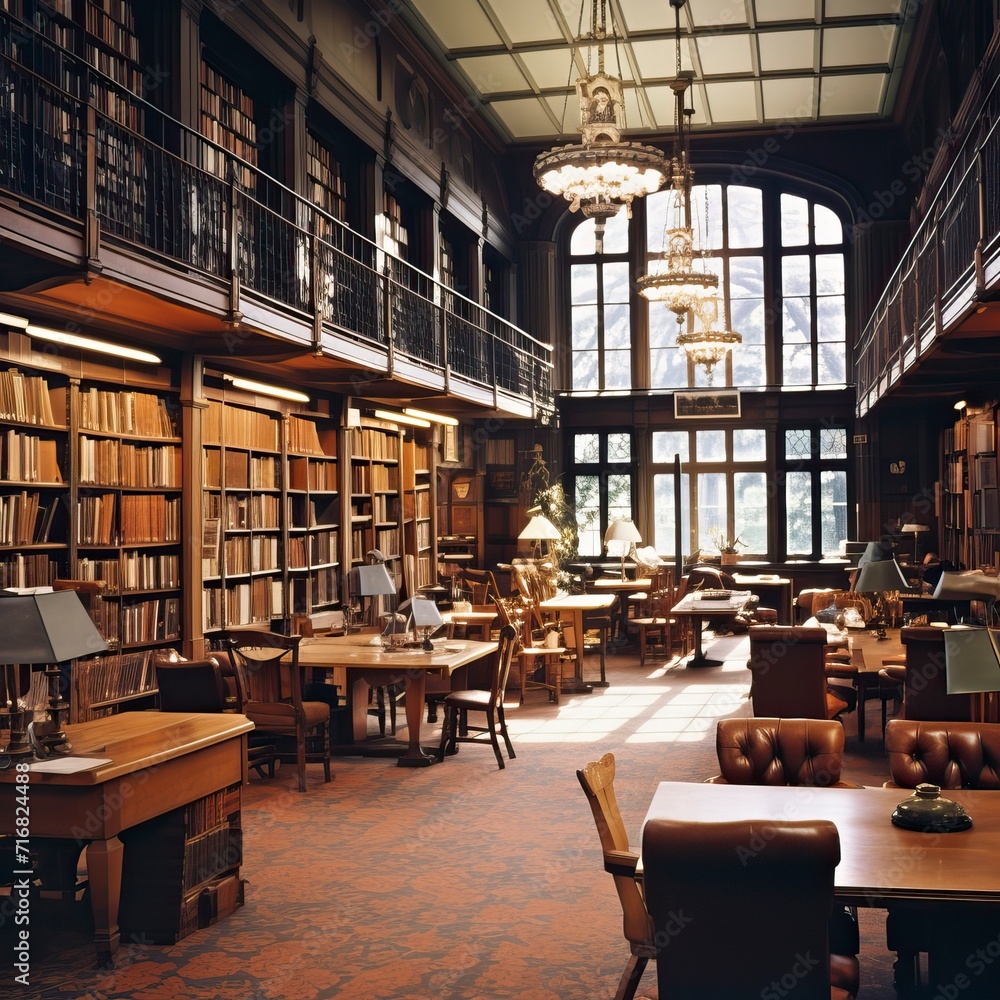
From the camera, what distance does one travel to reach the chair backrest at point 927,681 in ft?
22.3

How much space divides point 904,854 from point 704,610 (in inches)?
332

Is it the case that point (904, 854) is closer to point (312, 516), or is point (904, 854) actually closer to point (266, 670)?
point (266, 670)

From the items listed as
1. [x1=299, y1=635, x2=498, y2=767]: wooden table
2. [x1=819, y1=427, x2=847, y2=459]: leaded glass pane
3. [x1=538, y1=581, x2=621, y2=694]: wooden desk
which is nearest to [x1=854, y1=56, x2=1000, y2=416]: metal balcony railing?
[x1=538, y1=581, x2=621, y2=694]: wooden desk

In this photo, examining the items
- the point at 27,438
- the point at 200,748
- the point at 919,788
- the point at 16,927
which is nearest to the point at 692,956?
the point at 919,788

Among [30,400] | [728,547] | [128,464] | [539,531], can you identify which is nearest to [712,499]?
[728,547]

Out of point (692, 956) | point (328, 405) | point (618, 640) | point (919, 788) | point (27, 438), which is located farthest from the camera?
point (618, 640)

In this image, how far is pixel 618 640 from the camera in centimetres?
1538

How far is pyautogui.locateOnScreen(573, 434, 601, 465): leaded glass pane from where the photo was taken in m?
18.7

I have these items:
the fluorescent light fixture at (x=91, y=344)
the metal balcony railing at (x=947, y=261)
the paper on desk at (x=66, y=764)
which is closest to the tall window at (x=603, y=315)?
the metal balcony railing at (x=947, y=261)

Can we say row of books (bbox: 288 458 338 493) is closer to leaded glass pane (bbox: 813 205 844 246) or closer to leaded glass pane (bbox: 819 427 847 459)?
leaded glass pane (bbox: 819 427 847 459)

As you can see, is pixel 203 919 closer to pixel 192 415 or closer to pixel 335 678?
pixel 335 678

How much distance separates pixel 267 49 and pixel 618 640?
351 inches

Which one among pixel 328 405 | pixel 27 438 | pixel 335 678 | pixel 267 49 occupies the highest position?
pixel 267 49

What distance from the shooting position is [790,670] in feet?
24.2
